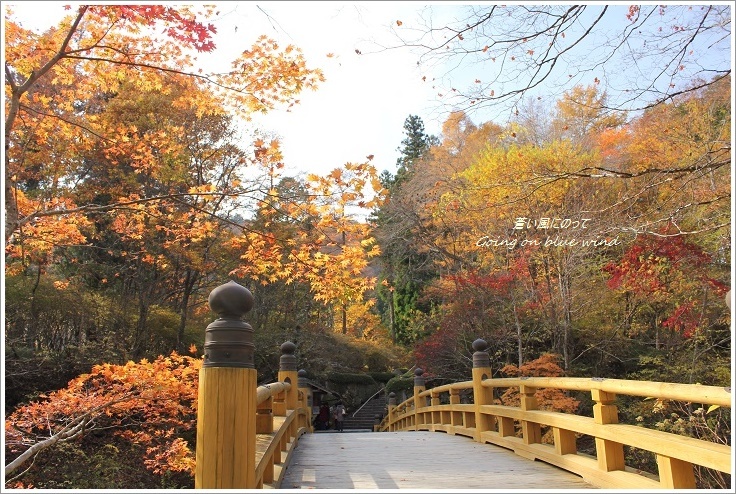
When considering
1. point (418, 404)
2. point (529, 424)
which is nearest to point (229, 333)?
point (529, 424)

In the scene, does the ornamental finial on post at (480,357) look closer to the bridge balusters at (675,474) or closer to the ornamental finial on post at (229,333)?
the bridge balusters at (675,474)

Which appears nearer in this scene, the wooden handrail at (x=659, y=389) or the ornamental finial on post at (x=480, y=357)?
the wooden handrail at (x=659, y=389)

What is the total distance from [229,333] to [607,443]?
8.69ft

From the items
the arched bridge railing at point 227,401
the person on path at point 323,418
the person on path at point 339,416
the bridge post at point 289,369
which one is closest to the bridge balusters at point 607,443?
the arched bridge railing at point 227,401

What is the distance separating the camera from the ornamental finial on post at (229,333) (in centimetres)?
199

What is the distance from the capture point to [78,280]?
1169 cm

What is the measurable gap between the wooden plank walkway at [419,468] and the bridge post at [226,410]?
1.30 m

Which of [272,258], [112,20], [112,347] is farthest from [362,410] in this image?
[112,20]

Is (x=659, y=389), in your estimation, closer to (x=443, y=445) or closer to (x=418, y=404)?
(x=443, y=445)

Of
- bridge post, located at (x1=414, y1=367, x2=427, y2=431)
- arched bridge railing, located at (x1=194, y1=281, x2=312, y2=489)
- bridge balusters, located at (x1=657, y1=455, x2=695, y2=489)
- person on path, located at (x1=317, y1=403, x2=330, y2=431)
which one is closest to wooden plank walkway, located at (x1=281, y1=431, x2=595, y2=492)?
bridge balusters, located at (x1=657, y1=455, x2=695, y2=489)

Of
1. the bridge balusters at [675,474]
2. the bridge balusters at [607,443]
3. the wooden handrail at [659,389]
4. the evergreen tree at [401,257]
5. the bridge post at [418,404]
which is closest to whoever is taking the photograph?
the wooden handrail at [659,389]

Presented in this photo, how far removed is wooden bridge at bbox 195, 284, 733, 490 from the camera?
6.42ft

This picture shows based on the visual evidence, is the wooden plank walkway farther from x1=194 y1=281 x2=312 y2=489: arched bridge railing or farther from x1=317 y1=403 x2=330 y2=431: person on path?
x1=317 y1=403 x2=330 y2=431: person on path

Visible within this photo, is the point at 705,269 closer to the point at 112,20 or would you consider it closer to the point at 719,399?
the point at 719,399
